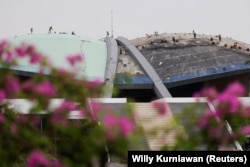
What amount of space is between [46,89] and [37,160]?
47 centimetres

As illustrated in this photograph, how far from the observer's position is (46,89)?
10.8 ft

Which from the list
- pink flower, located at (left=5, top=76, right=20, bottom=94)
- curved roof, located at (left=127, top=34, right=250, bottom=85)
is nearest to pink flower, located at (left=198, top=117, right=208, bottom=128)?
pink flower, located at (left=5, top=76, right=20, bottom=94)

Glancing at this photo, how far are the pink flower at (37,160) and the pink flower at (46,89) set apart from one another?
40 centimetres

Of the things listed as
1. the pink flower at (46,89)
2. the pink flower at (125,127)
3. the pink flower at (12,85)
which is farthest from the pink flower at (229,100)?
the pink flower at (12,85)

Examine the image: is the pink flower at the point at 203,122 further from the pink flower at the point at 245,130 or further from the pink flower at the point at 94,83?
the pink flower at the point at 94,83

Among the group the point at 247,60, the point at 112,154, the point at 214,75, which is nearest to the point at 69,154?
the point at 112,154

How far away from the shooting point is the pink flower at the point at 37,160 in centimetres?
321

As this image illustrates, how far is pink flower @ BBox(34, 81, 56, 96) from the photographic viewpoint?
10.8 ft

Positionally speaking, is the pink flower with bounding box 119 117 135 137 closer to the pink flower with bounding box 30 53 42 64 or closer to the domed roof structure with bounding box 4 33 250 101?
the pink flower with bounding box 30 53 42 64

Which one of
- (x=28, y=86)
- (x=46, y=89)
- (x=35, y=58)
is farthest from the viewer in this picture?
(x=35, y=58)

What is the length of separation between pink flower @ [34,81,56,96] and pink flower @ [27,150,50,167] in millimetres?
402

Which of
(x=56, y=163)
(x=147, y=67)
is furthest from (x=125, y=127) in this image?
(x=147, y=67)

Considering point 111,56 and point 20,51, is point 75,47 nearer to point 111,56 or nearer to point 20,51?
point 111,56

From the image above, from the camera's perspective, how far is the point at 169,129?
138 inches
